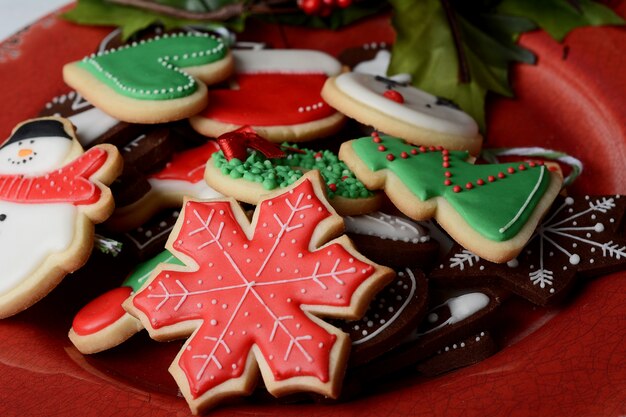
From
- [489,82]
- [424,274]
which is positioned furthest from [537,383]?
[489,82]

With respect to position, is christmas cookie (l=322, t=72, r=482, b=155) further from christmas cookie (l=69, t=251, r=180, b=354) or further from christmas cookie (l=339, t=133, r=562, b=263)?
christmas cookie (l=69, t=251, r=180, b=354)

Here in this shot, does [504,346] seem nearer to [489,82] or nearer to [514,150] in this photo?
[514,150]

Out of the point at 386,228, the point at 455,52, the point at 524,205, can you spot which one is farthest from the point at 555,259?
the point at 455,52

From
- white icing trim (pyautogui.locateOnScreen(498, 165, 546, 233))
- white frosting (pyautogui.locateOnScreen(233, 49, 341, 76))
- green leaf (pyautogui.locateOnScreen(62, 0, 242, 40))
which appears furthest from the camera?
green leaf (pyautogui.locateOnScreen(62, 0, 242, 40))

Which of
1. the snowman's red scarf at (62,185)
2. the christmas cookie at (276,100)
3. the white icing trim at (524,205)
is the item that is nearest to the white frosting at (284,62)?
the christmas cookie at (276,100)

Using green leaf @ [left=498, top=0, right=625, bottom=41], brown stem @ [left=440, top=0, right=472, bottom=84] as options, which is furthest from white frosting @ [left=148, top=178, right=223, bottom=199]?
green leaf @ [left=498, top=0, right=625, bottom=41]

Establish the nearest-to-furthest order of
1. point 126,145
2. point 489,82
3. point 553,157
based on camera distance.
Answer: point 126,145, point 553,157, point 489,82
